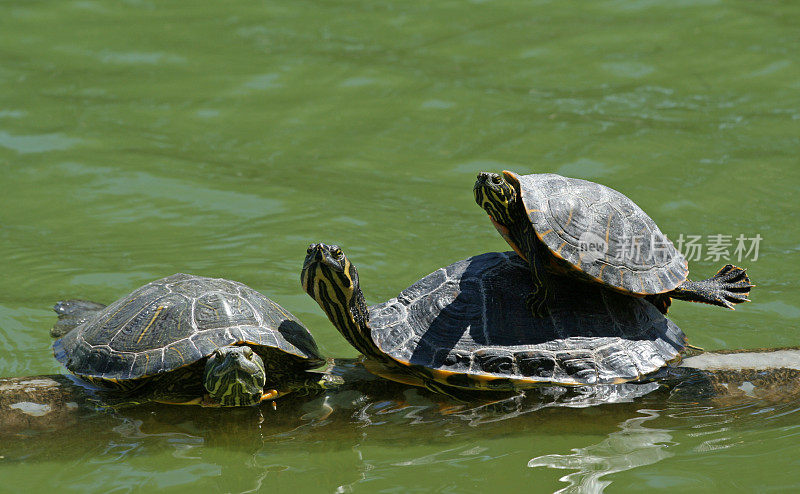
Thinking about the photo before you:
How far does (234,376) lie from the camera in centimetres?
431

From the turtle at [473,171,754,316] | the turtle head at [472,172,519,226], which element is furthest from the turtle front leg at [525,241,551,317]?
the turtle head at [472,172,519,226]

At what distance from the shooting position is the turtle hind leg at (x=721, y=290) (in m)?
5.23

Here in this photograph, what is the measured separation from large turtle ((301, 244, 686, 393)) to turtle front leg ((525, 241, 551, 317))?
0.16 feet

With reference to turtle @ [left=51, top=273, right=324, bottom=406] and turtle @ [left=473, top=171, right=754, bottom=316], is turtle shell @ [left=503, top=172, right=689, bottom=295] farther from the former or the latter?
turtle @ [left=51, top=273, right=324, bottom=406]

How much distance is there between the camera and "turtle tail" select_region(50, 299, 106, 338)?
566 centimetres

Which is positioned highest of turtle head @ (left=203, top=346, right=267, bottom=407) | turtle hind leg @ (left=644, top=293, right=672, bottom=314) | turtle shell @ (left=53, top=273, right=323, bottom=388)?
turtle shell @ (left=53, top=273, right=323, bottom=388)

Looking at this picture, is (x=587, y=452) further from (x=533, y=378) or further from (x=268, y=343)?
(x=268, y=343)

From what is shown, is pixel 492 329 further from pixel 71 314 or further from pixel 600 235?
pixel 71 314

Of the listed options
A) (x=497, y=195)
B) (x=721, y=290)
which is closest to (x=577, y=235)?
(x=497, y=195)

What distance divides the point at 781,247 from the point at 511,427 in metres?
4.55

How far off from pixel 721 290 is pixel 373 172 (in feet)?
16.1

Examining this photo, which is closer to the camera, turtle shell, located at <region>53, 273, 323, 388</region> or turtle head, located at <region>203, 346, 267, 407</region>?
turtle head, located at <region>203, 346, 267, 407</region>

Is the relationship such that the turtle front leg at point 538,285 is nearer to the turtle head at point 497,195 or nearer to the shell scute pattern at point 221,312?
the turtle head at point 497,195

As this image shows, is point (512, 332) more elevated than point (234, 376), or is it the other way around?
point (234, 376)
